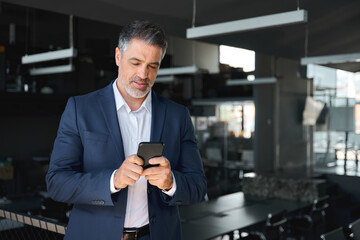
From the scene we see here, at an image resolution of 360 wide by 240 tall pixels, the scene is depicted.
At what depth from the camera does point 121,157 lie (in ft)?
4.42

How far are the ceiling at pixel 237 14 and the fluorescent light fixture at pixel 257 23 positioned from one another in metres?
1.17

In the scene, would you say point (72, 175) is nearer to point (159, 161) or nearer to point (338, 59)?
point (159, 161)

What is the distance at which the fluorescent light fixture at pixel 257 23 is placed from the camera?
3293 millimetres

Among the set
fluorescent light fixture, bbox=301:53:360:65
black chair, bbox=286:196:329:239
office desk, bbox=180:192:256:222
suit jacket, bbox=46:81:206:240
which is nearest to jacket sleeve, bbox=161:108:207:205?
suit jacket, bbox=46:81:206:240

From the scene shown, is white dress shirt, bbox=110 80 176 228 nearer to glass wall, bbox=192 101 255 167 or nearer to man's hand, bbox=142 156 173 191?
man's hand, bbox=142 156 173 191

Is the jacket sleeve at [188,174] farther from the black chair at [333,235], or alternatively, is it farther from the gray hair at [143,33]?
the black chair at [333,235]

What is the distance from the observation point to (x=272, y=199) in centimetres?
643

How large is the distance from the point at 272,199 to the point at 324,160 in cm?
403

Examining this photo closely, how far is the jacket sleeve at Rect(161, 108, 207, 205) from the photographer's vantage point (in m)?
1.36

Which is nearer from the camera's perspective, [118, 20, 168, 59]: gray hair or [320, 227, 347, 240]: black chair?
[118, 20, 168, 59]: gray hair

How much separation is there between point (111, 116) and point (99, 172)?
21 centimetres

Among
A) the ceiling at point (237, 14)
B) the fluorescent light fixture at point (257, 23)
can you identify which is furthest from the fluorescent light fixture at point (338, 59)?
Result: the fluorescent light fixture at point (257, 23)

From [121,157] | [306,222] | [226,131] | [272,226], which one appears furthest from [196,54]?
[121,157]

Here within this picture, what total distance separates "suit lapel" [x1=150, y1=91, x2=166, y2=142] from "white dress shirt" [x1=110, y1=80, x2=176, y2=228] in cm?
3
